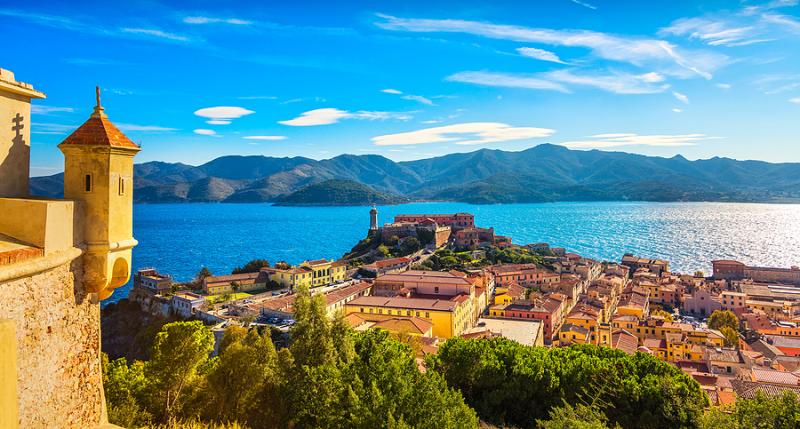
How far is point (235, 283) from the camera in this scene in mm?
50781

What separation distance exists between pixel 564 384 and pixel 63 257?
61.2 feet

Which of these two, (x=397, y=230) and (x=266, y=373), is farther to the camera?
(x=397, y=230)

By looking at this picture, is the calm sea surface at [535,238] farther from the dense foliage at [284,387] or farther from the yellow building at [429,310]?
the dense foliage at [284,387]

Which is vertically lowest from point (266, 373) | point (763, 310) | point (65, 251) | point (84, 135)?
point (763, 310)

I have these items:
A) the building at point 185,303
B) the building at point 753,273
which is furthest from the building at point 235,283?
the building at point 753,273

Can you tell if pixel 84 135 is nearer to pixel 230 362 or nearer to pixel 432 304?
pixel 230 362

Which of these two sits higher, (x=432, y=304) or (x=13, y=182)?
(x=13, y=182)

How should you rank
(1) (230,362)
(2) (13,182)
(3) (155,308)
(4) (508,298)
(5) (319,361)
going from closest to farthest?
(2) (13,182), (1) (230,362), (5) (319,361), (3) (155,308), (4) (508,298)

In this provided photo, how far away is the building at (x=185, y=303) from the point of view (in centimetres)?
4156

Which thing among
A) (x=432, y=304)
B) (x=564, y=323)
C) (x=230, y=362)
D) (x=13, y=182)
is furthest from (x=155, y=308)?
(x=13, y=182)

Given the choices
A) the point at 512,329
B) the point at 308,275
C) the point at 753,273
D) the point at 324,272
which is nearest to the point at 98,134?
the point at 512,329

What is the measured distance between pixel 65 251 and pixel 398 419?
823 centimetres

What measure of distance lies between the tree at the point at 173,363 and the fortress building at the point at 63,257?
6979 mm

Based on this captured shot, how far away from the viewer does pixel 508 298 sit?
171 ft
